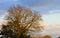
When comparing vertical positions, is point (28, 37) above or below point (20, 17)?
below

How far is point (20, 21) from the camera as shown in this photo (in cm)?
4469

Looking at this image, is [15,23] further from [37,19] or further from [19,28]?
[37,19]

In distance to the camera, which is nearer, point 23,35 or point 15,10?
point 23,35

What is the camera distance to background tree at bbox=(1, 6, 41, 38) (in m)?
42.8

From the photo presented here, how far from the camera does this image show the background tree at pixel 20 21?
4278 cm

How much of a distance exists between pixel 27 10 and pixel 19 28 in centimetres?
605

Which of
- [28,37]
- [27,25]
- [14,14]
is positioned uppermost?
[14,14]

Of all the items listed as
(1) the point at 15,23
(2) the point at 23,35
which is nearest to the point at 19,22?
(1) the point at 15,23

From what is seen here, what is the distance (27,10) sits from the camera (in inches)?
1832

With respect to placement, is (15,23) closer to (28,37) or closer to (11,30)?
(11,30)

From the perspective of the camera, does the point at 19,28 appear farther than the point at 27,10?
No

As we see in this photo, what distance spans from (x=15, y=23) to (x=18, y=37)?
384cm

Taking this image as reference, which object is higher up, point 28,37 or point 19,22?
point 19,22

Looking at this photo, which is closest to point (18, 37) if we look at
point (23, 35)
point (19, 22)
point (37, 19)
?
point (23, 35)
